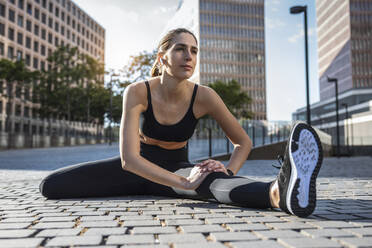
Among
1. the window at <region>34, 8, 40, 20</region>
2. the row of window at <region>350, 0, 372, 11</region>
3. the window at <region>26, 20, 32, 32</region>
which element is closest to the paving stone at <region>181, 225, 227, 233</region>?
the window at <region>26, 20, 32, 32</region>

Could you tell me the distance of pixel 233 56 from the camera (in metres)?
106

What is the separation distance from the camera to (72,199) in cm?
394

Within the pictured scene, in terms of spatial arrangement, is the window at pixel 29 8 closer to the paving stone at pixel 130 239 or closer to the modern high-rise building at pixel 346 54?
the modern high-rise building at pixel 346 54

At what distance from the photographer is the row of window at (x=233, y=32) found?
104m

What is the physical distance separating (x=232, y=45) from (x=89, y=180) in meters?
105

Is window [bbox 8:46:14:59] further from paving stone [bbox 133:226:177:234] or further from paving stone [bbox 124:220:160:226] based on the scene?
paving stone [bbox 133:226:177:234]

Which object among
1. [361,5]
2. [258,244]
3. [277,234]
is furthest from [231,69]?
[258,244]

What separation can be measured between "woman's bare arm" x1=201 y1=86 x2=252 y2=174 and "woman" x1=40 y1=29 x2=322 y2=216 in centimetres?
1

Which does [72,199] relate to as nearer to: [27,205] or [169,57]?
[27,205]

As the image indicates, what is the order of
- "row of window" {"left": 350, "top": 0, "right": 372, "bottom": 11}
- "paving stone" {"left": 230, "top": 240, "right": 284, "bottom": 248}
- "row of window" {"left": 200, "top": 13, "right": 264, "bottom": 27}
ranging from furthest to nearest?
"row of window" {"left": 200, "top": 13, "right": 264, "bottom": 27}
"row of window" {"left": 350, "top": 0, "right": 372, "bottom": 11}
"paving stone" {"left": 230, "top": 240, "right": 284, "bottom": 248}

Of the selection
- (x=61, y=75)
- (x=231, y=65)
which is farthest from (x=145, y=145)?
(x=231, y=65)

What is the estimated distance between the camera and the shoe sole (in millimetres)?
2512

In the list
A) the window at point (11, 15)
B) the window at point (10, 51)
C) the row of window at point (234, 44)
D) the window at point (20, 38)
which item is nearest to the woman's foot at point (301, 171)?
the window at point (10, 51)

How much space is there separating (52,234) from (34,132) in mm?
31188
